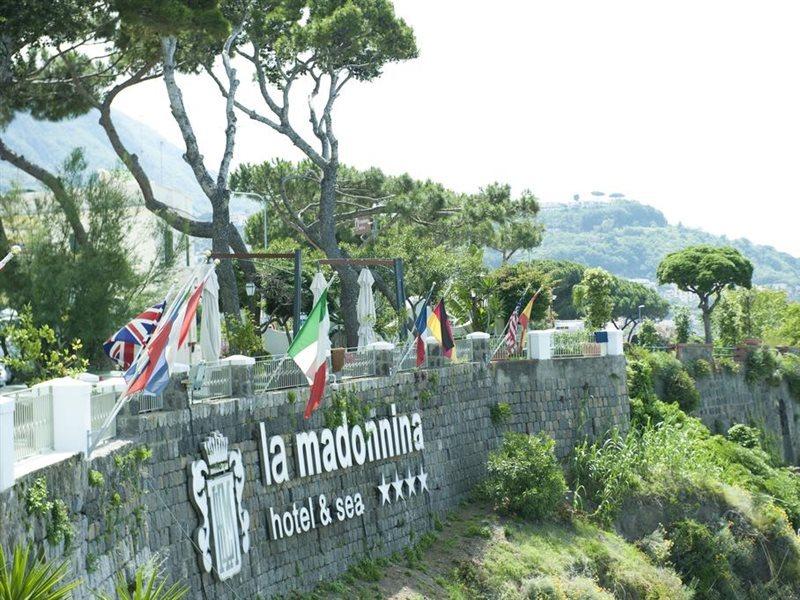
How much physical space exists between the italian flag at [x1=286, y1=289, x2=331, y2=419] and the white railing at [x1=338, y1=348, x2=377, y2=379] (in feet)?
14.6

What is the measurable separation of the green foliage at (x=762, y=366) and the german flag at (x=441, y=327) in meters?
21.9

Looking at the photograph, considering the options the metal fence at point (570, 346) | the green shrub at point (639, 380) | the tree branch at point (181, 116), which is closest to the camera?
the tree branch at point (181, 116)

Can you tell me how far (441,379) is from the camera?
29.3 meters

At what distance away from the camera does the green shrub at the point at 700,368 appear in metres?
43.2

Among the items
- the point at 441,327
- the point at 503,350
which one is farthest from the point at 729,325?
the point at 441,327

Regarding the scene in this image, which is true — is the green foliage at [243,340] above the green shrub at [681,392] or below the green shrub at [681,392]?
above

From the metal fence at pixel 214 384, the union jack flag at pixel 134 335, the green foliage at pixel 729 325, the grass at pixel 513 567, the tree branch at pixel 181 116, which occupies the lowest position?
the grass at pixel 513 567

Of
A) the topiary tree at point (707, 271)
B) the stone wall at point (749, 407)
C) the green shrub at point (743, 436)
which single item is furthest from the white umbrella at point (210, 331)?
the topiary tree at point (707, 271)

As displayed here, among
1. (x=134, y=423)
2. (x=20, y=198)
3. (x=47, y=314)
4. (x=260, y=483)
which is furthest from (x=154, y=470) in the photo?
(x=20, y=198)

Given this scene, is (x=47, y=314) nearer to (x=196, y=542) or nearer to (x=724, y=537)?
(x=196, y=542)

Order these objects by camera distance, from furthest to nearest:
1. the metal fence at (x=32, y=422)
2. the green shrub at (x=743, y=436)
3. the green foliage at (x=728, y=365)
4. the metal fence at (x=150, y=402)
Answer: the green foliage at (x=728, y=365)
the green shrub at (x=743, y=436)
the metal fence at (x=150, y=402)
the metal fence at (x=32, y=422)

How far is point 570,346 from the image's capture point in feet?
116

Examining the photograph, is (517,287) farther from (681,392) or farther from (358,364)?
(358,364)

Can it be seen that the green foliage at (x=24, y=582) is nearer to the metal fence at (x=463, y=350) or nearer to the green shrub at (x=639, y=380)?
the metal fence at (x=463, y=350)
